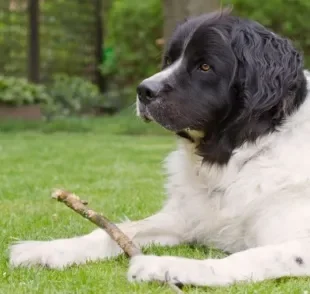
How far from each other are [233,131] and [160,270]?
3.06ft

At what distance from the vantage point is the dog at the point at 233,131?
3.52 meters

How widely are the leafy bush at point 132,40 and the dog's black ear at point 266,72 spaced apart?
45.6 feet

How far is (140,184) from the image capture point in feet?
22.1

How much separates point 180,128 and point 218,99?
0.76 feet

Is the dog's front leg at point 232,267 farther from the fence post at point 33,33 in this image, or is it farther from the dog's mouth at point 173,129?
the fence post at point 33,33

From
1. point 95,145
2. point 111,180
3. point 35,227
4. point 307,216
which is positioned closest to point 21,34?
point 95,145

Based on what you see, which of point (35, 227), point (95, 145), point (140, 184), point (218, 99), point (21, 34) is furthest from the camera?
point (21, 34)

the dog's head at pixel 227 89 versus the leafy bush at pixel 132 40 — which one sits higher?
the dog's head at pixel 227 89

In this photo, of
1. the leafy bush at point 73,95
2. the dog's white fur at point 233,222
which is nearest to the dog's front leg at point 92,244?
the dog's white fur at point 233,222

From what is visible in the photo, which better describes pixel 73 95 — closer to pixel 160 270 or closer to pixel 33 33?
pixel 33 33

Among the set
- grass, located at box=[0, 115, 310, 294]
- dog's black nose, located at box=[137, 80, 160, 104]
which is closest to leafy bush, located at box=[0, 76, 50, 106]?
grass, located at box=[0, 115, 310, 294]

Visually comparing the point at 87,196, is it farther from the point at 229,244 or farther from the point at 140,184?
the point at 229,244

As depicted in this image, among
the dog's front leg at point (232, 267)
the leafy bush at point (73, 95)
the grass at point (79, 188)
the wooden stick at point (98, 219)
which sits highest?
the dog's front leg at point (232, 267)

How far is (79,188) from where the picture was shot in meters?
6.46
